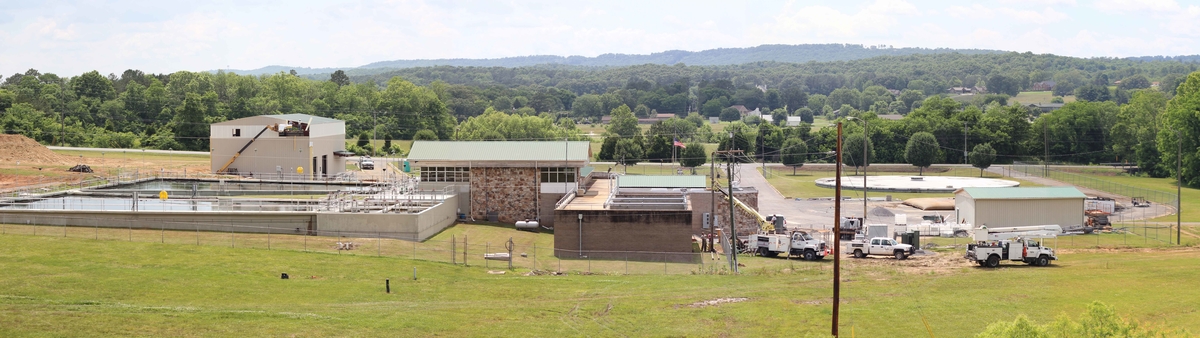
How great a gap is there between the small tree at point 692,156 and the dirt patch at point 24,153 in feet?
206

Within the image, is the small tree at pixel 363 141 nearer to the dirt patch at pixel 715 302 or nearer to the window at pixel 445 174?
the window at pixel 445 174

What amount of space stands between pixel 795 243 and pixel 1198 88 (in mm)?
73483

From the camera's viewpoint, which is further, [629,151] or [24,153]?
[629,151]

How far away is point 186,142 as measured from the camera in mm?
118625

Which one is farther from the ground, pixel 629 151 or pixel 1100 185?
pixel 629 151

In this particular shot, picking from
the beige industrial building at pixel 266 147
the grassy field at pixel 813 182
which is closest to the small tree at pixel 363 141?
the beige industrial building at pixel 266 147

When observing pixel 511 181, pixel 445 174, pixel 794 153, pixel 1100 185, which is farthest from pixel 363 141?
pixel 1100 185

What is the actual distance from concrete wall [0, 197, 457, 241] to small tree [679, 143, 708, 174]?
71100 millimetres

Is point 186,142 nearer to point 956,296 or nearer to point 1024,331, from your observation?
point 956,296

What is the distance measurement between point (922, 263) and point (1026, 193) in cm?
1802

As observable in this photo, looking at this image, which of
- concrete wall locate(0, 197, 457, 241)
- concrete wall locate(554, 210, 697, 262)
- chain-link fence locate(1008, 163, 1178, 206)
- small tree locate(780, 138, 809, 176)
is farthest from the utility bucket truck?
small tree locate(780, 138, 809, 176)

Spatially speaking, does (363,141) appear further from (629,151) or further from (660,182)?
(660,182)

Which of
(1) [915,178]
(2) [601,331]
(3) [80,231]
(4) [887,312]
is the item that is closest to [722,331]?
(2) [601,331]

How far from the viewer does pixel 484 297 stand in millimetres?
35062
